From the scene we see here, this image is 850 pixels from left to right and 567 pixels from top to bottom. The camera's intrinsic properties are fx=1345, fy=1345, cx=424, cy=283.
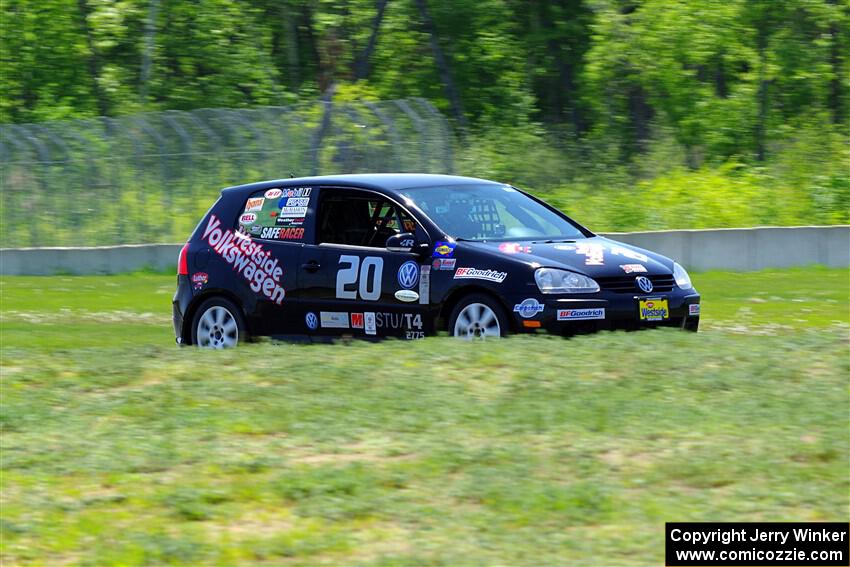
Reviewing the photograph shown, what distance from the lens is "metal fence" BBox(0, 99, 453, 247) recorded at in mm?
23969

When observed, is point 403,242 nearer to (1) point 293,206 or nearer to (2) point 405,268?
(2) point 405,268

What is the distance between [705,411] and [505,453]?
1282 mm

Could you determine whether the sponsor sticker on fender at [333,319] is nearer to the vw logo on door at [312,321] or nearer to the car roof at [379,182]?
the vw logo on door at [312,321]

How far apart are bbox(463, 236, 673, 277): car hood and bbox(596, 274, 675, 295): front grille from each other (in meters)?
0.05

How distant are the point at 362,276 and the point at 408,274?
0.46m

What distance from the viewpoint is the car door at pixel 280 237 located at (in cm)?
1138

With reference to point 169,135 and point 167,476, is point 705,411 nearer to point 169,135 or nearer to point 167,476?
point 167,476

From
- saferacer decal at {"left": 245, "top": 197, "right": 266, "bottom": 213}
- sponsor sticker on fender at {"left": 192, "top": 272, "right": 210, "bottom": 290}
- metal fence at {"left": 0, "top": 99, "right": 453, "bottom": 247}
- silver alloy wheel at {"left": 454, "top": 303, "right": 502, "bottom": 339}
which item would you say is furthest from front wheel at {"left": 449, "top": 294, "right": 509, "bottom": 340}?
metal fence at {"left": 0, "top": 99, "right": 453, "bottom": 247}

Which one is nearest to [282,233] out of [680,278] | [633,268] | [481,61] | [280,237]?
[280,237]

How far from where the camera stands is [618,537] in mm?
5613

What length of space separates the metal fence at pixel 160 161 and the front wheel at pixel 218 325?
1190 centimetres

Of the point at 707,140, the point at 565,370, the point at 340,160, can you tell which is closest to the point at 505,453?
the point at 565,370

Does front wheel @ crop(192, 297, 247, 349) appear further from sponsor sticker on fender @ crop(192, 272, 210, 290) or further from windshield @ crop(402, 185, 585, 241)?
windshield @ crop(402, 185, 585, 241)

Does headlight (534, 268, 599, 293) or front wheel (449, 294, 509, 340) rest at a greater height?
headlight (534, 268, 599, 293)
